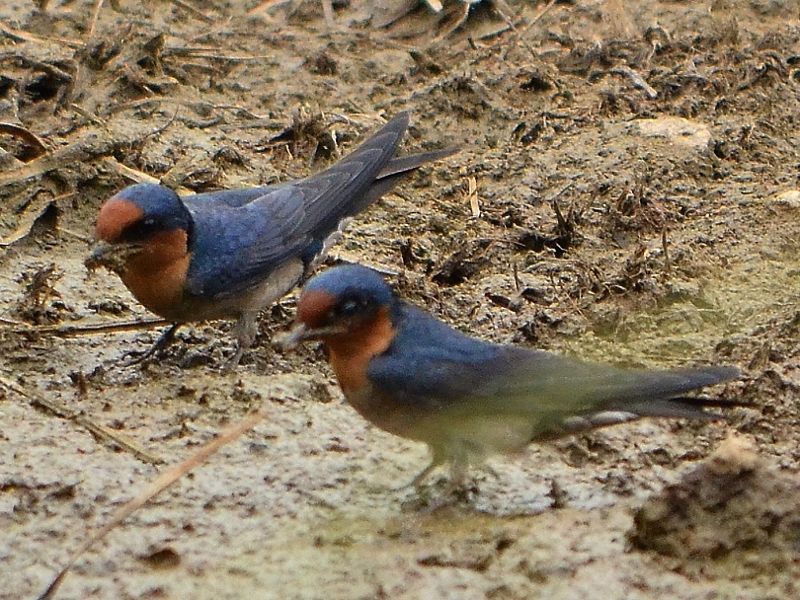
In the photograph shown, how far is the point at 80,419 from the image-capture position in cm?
436

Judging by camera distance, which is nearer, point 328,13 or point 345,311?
point 345,311

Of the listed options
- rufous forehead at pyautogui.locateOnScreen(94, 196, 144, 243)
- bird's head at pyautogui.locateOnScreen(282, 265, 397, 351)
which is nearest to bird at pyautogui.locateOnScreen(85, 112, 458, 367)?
rufous forehead at pyautogui.locateOnScreen(94, 196, 144, 243)

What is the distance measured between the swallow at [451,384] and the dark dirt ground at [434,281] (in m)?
0.19

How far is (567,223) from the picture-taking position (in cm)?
579

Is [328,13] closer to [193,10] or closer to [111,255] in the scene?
[193,10]

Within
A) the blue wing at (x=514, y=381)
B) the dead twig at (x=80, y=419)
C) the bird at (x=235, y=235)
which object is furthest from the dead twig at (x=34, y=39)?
the blue wing at (x=514, y=381)

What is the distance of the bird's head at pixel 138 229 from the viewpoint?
495 centimetres

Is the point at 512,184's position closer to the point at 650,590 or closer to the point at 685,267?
the point at 685,267

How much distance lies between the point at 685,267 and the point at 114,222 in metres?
2.11

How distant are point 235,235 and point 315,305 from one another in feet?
4.78

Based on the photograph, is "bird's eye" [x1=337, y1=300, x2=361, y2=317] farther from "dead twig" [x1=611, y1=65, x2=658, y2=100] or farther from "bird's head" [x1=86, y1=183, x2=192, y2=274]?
"dead twig" [x1=611, y1=65, x2=658, y2=100]

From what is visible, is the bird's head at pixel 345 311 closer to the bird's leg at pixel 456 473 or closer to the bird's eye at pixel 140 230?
the bird's leg at pixel 456 473

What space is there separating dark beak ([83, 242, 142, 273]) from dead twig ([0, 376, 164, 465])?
49 cm

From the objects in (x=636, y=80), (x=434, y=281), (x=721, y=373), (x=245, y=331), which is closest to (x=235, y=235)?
(x=245, y=331)
